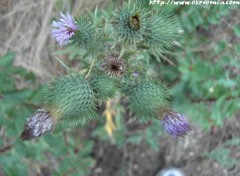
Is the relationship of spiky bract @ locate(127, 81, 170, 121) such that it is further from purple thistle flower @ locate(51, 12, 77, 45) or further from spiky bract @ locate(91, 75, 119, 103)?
purple thistle flower @ locate(51, 12, 77, 45)

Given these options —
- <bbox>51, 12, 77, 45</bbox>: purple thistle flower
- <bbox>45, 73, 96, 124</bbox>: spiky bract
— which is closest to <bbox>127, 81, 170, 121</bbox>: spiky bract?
<bbox>45, 73, 96, 124</bbox>: spiky bract

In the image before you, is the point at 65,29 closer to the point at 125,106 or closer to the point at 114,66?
the point at 114,66

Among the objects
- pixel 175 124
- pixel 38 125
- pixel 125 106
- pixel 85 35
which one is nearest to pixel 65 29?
pixel 85 35

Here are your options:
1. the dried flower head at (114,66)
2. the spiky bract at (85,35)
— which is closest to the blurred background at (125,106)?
the spiky bract at (85,35)

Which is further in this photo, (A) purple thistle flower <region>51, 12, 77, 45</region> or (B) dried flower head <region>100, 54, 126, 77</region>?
(A) purple thistle flower <region>51, 12, 77, 45</region>

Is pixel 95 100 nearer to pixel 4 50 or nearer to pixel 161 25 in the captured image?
pixel 161 25

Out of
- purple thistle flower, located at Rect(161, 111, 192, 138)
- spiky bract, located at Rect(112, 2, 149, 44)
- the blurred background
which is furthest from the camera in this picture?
the blurred background
